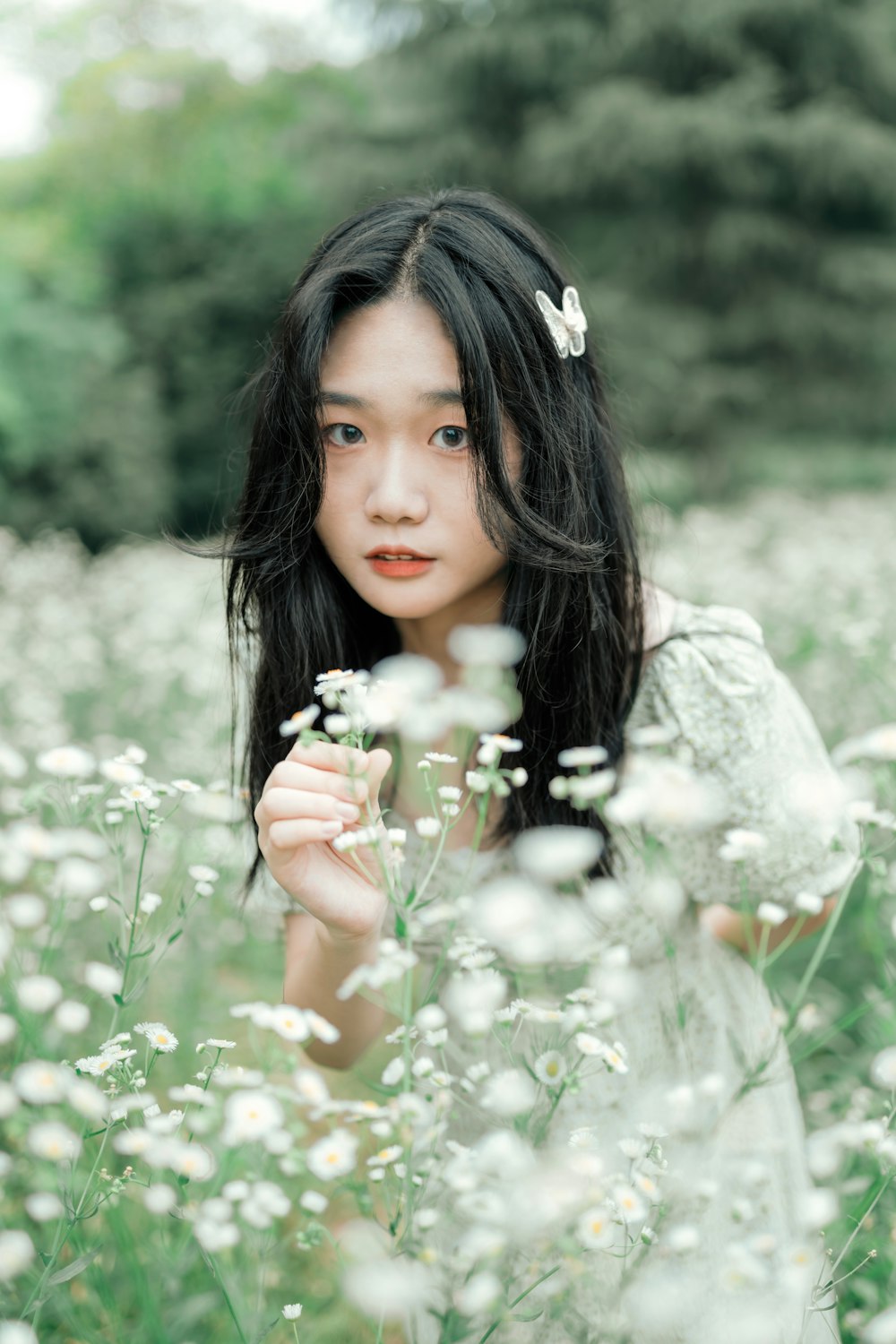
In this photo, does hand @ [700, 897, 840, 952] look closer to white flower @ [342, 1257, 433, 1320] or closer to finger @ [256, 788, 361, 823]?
finger @ [256, 788, 361, 823]

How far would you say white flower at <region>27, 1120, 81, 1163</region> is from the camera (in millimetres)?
753

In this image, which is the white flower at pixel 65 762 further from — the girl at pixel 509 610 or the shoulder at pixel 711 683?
the shoulder at pixel 711 683

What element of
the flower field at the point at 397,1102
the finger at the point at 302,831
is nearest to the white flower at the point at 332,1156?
the flower field at the point at 397,1102

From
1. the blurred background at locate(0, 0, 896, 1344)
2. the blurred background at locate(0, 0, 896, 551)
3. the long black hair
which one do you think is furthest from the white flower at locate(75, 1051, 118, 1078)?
the blurred background at locate(0, 0, 896, 551)

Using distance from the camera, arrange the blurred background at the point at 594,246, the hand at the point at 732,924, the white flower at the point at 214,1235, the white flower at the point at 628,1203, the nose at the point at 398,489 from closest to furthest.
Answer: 1. the white flower at the point at 214,1235
2. the white flower at the point at 628,1203
3. the nose at the point at 398,489
4. the hand at the point at 732,924
5. the blurred background at the point at 594,246

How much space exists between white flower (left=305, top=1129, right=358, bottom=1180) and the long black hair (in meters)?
0.66

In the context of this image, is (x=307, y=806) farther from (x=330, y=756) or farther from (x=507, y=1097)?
(x=507, y=1097)

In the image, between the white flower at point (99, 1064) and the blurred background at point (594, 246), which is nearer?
the white flower at point (99, 1064)

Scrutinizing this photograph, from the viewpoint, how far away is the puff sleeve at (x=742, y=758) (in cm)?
143

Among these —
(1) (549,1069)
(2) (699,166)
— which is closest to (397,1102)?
(1) (549,1069)

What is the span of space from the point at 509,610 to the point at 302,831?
547mm

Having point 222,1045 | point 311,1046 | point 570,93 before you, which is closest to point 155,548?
point 311,1046

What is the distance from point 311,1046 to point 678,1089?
0.82 meters

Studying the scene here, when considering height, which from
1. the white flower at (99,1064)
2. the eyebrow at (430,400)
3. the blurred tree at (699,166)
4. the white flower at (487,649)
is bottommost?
the white flower at (99,1064)
